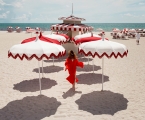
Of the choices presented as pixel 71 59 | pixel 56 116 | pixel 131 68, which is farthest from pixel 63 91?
pixel 131 68

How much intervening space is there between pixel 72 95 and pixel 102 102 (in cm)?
130

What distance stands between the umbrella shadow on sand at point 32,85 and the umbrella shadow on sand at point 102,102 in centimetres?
203

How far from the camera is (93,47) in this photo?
6516mm

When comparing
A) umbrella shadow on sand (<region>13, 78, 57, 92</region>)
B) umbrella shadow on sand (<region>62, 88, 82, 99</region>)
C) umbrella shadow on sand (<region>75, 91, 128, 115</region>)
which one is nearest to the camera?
umbrella shadow on sand (<region>75, 91, 128, 115</region>)

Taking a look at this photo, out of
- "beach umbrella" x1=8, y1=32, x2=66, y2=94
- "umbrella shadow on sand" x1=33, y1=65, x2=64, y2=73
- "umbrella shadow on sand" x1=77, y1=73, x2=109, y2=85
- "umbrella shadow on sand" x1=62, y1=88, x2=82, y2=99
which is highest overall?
"beach umbrella" x1=8, y1=32, x2=66, y2=94

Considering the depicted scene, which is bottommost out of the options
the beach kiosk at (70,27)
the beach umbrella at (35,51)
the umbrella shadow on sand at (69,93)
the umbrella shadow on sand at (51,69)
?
the umbrella shadow on sand at (69,93)

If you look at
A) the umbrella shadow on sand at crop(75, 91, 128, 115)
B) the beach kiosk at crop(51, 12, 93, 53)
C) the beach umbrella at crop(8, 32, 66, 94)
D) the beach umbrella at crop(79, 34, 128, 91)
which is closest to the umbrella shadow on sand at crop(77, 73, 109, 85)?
the umbrella shadow on sand at crop(75, 91, 128, 115)

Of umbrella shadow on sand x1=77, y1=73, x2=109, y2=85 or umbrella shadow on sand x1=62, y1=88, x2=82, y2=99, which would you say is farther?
umbrella shadow on sand x1=77, y1=73, x2=109, y2=85

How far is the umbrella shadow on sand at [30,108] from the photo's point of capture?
18.7ft

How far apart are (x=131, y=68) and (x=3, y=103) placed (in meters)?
8.12

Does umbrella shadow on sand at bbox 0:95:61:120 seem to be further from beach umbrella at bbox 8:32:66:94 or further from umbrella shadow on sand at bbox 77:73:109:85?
umbrella shadow on sand at bbox 77:73:109:85

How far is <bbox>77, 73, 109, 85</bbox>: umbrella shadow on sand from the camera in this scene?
8969 mm

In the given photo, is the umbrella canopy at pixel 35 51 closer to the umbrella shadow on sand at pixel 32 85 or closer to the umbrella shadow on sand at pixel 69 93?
the umbrella shadow on sand at pixel 69 93

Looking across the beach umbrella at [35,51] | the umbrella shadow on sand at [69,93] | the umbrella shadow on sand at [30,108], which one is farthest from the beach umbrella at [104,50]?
the umbrella shadow on sand at [30,108]
